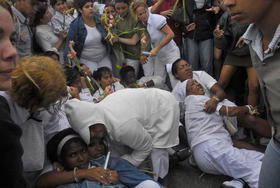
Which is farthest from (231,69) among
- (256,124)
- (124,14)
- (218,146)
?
(124,14)

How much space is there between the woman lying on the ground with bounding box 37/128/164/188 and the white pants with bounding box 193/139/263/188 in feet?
2.45

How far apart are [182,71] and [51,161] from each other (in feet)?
6.64

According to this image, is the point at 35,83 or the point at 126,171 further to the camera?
the point at 126,171

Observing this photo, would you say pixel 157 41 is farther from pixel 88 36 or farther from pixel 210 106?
pixel 210 106

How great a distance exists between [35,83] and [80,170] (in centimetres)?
79

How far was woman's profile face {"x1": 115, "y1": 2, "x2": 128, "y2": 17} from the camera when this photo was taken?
4074mm

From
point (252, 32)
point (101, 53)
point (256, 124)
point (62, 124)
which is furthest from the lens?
point (101, 53)

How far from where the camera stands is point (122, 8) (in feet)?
13.4

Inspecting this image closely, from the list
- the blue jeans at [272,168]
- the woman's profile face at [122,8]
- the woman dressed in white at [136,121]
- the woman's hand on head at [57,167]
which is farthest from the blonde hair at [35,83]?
the woman's profile face at [122,8]

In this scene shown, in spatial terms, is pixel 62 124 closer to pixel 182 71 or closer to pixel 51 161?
pixel 51 161

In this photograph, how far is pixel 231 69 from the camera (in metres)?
3.42

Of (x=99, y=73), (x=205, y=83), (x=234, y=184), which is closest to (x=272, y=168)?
(x=234, y=184)

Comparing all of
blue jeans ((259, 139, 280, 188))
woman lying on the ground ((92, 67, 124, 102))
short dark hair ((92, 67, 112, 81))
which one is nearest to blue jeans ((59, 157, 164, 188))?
blue jeans ((259, 139, 280, 188))

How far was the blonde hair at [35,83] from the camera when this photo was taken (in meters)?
1.53
